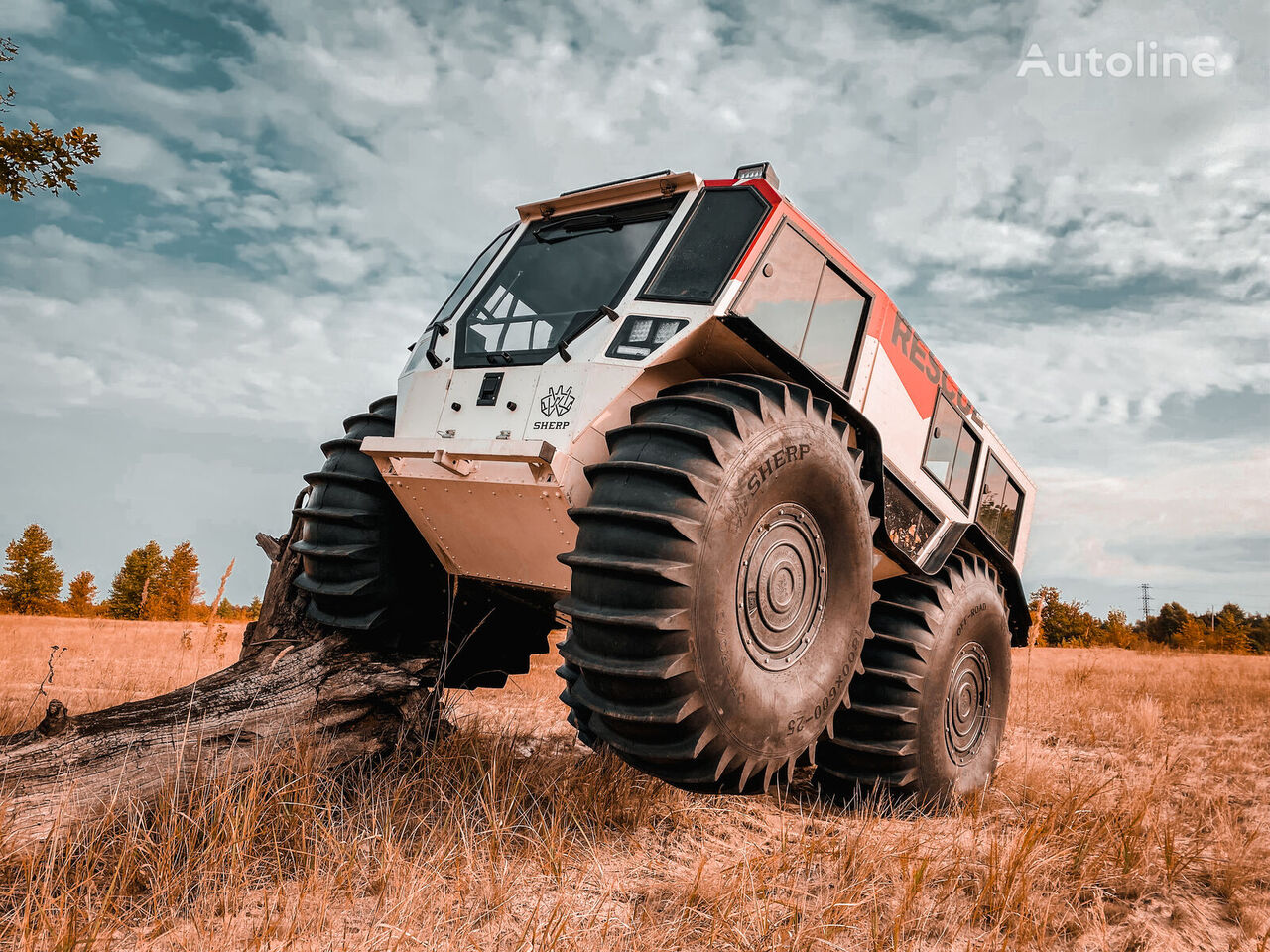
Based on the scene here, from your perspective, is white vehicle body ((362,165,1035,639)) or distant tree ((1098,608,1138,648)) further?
distant tree ((1098,608,1138,648))

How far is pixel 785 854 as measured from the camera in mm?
3439

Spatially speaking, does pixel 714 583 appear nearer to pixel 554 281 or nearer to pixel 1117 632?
pixel 554 281

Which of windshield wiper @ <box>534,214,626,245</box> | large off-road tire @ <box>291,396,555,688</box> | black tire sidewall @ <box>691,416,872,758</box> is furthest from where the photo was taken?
windshield wiper @ <box>534,214,626,245</box>

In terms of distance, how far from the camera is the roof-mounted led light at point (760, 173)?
13.2ft

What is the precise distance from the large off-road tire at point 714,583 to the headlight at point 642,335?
222 millimetres

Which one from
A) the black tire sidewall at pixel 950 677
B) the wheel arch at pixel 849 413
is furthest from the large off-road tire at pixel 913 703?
the wheel arch at pixel 849 413

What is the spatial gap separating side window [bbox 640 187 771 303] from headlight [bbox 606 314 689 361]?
15cm

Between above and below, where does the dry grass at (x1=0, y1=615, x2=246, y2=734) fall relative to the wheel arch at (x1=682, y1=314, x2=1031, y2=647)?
below

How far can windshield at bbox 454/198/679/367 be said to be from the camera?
4.08m

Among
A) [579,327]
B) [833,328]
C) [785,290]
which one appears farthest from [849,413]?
[579,327]

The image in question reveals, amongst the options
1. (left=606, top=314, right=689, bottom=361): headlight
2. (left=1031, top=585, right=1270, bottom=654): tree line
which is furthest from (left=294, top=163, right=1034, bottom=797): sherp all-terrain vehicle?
(left=1031, top=585, right=1270, bottom=654): tree line

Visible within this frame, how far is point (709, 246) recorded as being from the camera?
3.84m

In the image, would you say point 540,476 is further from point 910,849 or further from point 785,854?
point 910,849

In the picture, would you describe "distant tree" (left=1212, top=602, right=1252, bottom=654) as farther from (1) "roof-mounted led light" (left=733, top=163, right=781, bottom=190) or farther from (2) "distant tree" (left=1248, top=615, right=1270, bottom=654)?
(1) "roof-mounted led light" (left=733, top=163, right=781, bottom=190)
